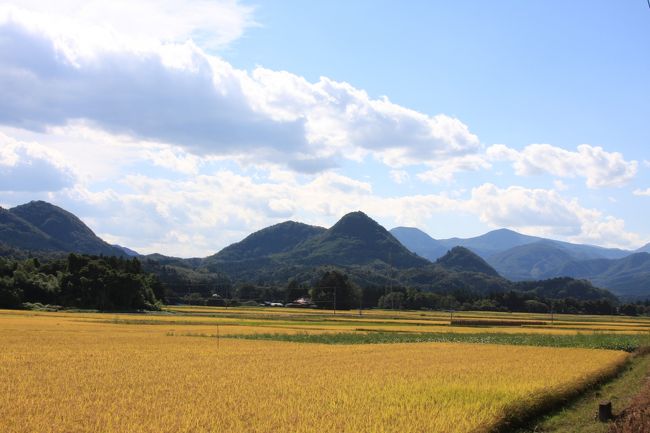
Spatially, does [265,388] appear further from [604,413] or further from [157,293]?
[157,293]

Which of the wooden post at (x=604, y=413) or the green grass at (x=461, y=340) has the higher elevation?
the wooden post at (x=604, y=413)

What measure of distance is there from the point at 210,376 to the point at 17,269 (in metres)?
84.8

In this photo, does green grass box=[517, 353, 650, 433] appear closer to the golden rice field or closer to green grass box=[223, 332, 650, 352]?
the golden rice field

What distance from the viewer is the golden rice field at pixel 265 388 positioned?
12508 millimetres

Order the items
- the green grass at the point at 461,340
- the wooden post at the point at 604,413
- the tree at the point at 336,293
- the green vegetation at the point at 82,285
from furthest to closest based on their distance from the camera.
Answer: the tree at the point at 336,293
the green vegetation at the point at 82,285
the green grass at the point at 461,340
the wooden post at the point at 604,413

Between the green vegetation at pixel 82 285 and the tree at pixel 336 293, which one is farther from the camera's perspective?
the tree at pixel 336 293

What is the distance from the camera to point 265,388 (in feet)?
56.3

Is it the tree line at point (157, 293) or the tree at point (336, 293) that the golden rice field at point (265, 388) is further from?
the tree at point (336, 293)

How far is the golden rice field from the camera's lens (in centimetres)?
1251

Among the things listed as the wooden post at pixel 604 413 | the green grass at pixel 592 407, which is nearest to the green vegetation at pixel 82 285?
the green grass at pixel 592 407

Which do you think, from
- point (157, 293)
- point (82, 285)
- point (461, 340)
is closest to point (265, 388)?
point (461, 340)

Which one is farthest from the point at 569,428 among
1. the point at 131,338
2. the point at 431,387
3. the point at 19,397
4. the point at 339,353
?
the point at 131,338

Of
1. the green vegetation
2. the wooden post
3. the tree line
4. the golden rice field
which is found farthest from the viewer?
the tree line

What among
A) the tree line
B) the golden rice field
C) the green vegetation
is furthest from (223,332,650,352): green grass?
the green vegetation
